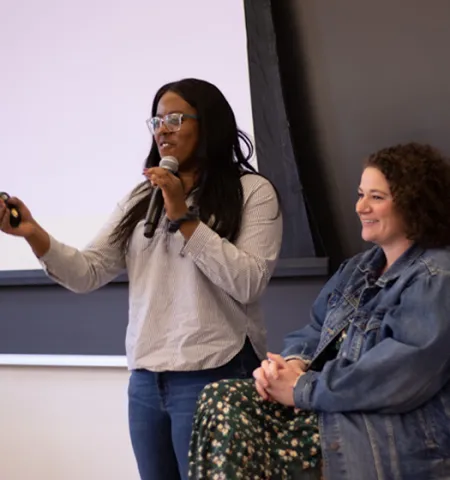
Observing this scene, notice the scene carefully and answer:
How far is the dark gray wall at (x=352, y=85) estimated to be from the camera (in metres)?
1.91

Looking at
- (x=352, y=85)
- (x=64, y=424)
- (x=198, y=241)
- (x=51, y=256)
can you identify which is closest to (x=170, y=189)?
(x=198, y=241)

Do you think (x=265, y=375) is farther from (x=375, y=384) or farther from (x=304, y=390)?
(x=375, y=384)

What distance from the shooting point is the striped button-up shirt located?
134 cm

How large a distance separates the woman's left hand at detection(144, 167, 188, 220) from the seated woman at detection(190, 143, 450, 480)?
0.34m

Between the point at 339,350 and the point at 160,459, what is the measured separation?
461 mm

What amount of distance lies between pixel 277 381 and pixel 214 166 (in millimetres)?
529

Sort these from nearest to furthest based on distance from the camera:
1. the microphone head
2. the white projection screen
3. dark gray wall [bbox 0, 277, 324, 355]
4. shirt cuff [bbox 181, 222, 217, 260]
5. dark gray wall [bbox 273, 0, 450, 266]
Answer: shirt cuff [bbox 181, 222, 217, 260], the microphone head, dark gray wall [bbox 273, 0, 450, 266], the white projection screen, dark gray wall [bbox 0, 277, 324, 355]

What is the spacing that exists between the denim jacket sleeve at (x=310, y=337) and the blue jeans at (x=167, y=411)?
9 cm

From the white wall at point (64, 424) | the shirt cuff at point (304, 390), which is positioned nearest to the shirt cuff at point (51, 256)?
the shirt cuff at point (304, 390)

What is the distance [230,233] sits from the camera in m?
1.42

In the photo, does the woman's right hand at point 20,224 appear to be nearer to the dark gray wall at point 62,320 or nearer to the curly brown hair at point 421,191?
the curly brown hair at point 421,191

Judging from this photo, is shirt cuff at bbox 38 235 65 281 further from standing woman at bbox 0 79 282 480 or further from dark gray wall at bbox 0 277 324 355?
dark gray wall at bbox 0 277 324 355

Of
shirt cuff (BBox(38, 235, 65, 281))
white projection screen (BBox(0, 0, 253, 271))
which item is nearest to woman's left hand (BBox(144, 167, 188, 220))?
shirt cuff (BBox(38, 235, 65, 281))

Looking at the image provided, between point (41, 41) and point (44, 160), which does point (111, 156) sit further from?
point (41, 41)
